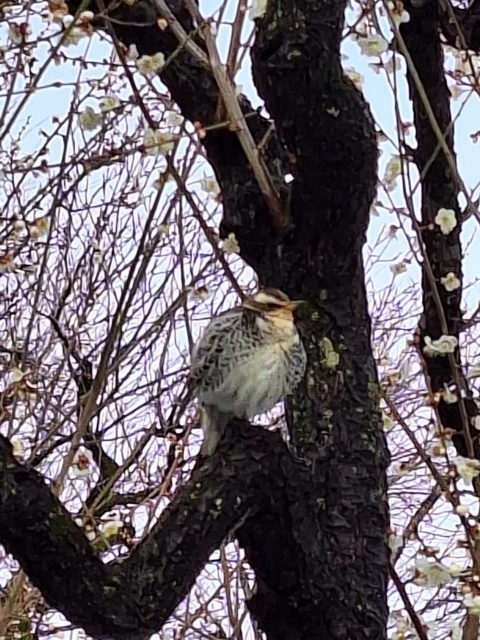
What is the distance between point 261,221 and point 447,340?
48 centimetres

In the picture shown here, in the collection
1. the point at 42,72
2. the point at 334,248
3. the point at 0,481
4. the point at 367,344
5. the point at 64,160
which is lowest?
the point at 0,481

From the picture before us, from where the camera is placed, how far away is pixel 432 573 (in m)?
2.35

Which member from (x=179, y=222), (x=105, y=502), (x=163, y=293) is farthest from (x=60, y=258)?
(x=179, y=222)

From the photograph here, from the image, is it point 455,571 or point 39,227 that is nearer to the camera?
point 455,571

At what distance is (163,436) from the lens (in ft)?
11.5

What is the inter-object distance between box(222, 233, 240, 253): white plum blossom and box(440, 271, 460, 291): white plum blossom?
0.59 meters

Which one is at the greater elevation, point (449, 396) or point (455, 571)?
point (449, 396)

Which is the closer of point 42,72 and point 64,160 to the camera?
point 42,72

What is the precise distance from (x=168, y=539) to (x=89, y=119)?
1.16 metres

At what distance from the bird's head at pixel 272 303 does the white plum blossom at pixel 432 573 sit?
2.17 feet

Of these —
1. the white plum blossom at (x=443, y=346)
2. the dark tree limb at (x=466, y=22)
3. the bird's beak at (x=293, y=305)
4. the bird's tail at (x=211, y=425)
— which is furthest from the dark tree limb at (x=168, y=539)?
the dark tree limb at (x=466, y=22)

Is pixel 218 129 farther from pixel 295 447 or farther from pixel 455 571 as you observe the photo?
pixel 455 571

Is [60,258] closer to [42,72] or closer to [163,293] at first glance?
[163,293]

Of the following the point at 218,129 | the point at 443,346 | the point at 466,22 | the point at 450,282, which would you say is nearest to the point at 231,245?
the point at 218,129
